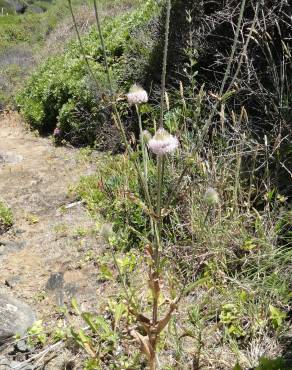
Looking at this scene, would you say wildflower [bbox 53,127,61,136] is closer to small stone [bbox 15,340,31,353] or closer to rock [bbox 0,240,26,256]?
rock [bbox 0,240,26,256]

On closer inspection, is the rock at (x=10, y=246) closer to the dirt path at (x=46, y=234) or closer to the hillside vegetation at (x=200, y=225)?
the dirt path at (x=46, y=234)

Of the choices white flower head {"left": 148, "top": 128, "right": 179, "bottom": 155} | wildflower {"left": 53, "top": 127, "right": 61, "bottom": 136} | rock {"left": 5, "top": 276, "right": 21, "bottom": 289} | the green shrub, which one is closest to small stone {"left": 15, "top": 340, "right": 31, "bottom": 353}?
rock {"left": 5, "top": 276, "right": 21, "bottom": 289}

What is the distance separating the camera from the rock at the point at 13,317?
9.42 ft

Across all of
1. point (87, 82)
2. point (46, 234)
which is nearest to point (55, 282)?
point (46, 234)

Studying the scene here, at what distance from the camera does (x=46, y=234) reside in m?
4.19

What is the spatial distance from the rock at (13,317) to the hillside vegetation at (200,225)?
0.20 meters

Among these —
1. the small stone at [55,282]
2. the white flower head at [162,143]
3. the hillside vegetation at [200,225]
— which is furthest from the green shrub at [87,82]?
the white flower head at [162,143]

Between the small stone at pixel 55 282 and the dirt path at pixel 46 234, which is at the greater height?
the small stone at pixel 55 282

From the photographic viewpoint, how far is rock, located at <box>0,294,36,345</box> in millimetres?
2871

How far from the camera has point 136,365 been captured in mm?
2467

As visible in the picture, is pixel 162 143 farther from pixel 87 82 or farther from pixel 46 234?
pixel 87 82

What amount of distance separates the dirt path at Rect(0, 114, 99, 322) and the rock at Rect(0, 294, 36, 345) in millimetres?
105

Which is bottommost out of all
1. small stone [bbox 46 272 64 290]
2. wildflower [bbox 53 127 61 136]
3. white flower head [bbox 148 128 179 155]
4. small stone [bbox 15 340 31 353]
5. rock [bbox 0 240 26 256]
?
wildflower [bbox 53 127 61 136]

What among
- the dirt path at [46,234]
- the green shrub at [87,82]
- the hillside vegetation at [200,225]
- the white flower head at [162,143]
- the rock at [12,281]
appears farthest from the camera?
the green shrub at [87,82]
